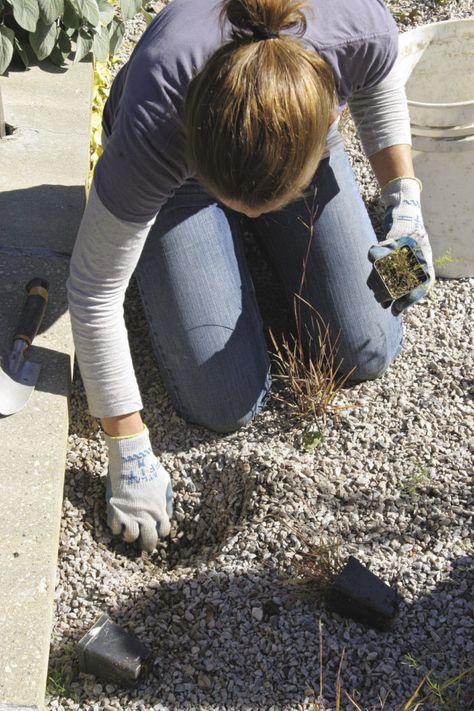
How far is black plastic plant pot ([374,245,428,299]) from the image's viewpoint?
233 cm

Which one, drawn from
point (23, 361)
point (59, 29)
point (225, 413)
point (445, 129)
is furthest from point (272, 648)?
point (59, 29)

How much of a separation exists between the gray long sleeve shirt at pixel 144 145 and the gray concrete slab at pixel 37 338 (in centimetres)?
21

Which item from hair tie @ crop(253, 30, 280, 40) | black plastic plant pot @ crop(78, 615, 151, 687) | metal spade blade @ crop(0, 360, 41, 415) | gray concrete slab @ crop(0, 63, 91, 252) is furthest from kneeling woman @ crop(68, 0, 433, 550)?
gray concrete slab @ crop(0, 63, 91, 252)

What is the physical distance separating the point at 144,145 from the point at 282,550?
1.07m

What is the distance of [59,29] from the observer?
133 inches

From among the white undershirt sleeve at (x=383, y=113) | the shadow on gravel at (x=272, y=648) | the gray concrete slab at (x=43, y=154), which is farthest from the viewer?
the gray concrete slab at (x=43, y=154)

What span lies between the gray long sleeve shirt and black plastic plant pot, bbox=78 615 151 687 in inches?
21.3

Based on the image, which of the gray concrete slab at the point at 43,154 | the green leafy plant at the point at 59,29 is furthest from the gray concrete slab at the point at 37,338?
the green leafy plant at the point at 59,29

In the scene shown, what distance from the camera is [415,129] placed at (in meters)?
2.96

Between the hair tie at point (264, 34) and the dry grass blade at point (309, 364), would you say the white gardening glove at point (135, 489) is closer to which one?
the dry grass blade at point (309, 364)

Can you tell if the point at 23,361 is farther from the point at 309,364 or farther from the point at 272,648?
the point at 272,648

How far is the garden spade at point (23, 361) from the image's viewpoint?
7.58 ft

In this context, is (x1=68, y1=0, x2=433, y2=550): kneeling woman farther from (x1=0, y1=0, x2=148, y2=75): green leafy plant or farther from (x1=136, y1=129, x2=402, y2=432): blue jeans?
(x1=0, y1=0, x2=148, y2=75): green leafy plant

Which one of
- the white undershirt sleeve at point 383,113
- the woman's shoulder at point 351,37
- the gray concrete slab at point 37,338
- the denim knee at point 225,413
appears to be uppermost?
the woman's shoulder at point 351,37
